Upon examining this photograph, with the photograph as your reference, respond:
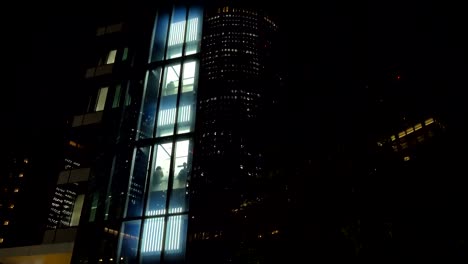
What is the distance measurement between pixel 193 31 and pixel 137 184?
7.92 meters

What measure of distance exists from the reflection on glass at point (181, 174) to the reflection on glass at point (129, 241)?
1.70 meters

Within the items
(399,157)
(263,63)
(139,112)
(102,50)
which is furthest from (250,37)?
(399,157)

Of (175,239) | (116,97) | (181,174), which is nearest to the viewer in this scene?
(175,239)

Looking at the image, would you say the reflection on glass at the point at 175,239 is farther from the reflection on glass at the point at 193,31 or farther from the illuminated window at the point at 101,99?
the illuminated window at the point at 101,99

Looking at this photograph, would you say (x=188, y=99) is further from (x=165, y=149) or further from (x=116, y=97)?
(x=116, y=97)

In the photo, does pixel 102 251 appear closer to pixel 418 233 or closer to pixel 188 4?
pixel 418 233

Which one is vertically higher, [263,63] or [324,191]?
[263,63]

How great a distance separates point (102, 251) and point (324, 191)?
353 inches

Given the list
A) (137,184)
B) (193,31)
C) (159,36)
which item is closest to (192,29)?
(193,31)

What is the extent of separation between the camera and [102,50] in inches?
925

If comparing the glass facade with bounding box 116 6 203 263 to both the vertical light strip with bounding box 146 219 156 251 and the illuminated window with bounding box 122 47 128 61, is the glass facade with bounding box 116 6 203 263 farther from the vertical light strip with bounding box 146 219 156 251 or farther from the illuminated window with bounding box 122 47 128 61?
the illuminated window with bounding box 122 47 128 61

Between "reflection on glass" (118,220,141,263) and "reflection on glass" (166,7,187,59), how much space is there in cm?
807

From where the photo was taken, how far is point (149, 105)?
56.5ft

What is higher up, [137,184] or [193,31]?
[193,31]
